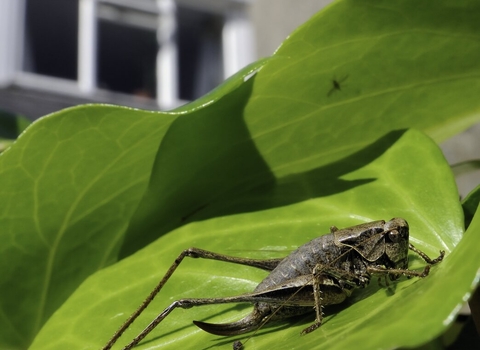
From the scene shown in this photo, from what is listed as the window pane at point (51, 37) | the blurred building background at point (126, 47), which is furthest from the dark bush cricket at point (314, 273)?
the window pane at point (51, 37)

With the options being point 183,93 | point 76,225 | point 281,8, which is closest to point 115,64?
point 183,93

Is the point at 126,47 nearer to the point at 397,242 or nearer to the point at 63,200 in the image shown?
the point at 63,200

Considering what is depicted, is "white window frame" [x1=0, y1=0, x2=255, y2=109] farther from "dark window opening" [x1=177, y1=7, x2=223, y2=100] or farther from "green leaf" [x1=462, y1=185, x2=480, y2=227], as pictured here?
"green leaf" [x1=462, y1=185, x2=480, y2=227]

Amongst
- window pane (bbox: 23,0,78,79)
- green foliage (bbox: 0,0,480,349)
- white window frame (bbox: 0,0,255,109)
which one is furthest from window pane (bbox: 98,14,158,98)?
green foliage (bbox: 0,0,480,349)

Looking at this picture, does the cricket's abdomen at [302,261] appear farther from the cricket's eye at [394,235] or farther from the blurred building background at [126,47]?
the blurred building background at [126,47]

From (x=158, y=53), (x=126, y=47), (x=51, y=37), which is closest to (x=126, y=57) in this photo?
(x=126, y=47)
